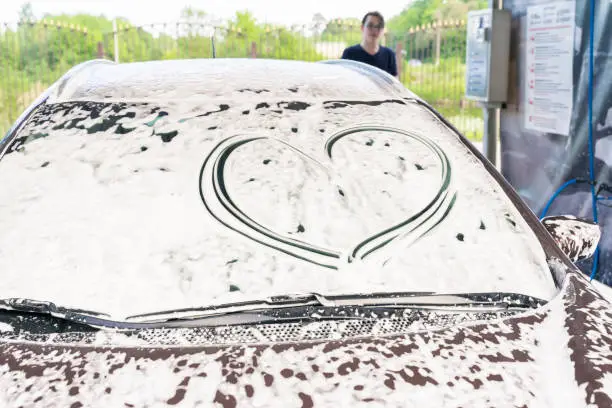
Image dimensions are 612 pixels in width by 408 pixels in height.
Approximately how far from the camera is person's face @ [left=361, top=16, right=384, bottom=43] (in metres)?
5.01

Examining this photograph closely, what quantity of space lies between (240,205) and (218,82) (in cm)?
52

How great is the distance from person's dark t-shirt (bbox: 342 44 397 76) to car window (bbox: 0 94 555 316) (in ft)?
11.1

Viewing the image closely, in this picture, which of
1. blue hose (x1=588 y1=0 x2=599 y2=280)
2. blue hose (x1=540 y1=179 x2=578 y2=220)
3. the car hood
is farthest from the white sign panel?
the car hood

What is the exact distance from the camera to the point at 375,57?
5078 mm

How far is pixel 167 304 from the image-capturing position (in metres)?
1.33

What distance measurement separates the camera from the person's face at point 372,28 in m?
5.01

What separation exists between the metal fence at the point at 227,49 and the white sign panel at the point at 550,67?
672 cm

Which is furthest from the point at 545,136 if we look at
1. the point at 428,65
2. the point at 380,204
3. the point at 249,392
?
the point at 428,65

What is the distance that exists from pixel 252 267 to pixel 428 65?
35.3ft

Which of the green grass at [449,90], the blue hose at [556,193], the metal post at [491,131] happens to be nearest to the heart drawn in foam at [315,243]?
the blue hose at [556,193]

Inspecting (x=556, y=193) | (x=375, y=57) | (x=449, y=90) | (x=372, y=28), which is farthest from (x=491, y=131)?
(x=449, y=90)

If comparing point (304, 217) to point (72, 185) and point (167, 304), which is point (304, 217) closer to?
point (167, 304)

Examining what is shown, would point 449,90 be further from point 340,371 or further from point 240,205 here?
point 340,371

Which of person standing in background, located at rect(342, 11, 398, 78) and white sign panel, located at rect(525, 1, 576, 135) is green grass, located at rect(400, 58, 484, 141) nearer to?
person standing in background, located at rect(342, 11, 398, 78)
